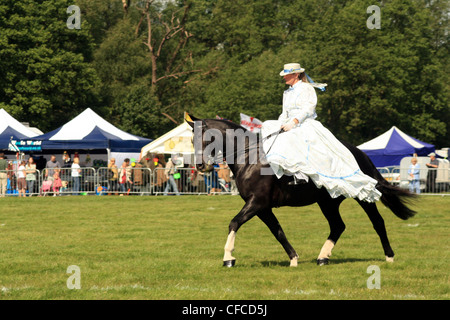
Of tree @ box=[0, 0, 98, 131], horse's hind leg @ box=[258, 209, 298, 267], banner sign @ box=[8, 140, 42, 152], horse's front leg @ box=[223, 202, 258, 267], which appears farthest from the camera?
tree @ box=[0, 0, 98, 131]

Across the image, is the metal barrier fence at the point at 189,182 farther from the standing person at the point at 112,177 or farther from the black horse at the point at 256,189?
the black horse at the point at 256,189

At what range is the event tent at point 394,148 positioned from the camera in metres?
41.2

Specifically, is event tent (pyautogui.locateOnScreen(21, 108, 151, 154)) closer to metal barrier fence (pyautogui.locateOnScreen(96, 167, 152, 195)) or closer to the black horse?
metal barrier fence (pyautogui.locateOnScreen(96, 167, 152, 195))

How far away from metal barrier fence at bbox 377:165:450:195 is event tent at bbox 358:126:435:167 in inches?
375

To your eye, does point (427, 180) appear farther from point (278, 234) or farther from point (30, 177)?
point (278, 234)

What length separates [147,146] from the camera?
33969 millimetres

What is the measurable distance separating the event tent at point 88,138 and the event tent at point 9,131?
169cm

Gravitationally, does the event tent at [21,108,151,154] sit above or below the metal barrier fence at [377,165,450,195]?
above

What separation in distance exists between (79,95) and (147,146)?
1045 inches

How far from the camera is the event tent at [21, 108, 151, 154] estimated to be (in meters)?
33.6

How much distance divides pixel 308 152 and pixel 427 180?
22.0 m

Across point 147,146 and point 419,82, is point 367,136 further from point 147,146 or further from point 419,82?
point 147,146

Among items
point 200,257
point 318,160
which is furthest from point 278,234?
point 200,257

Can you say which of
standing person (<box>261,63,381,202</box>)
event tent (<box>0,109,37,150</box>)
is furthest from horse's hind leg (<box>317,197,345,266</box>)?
event tent (<box>0,109,37,150</box>)
